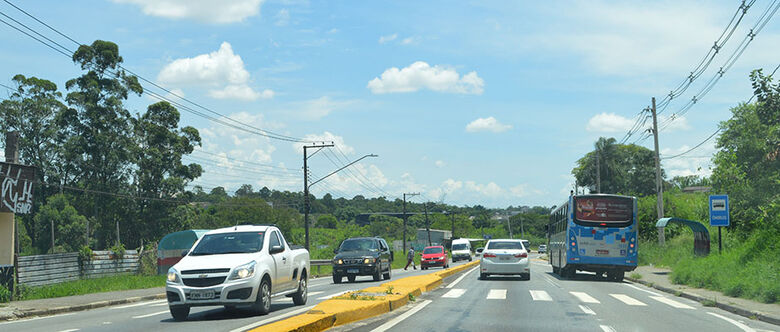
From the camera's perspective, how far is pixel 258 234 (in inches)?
540

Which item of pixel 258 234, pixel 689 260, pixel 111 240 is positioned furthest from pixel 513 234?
pixel 258 234

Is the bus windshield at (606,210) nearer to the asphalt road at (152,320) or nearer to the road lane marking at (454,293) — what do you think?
the road lane marking at (454,293)

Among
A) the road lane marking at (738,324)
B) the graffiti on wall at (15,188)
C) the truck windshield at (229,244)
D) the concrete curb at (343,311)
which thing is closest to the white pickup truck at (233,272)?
the truck windshield at (229,244)

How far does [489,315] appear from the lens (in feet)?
41.7

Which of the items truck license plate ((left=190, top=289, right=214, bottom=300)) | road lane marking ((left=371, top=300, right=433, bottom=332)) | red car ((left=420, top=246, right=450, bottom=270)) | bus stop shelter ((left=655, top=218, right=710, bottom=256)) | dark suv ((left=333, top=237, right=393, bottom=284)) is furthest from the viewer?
red car ((left=420, top=246, right=450, bottom=270))

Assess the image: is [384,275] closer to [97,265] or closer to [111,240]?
[97,265]

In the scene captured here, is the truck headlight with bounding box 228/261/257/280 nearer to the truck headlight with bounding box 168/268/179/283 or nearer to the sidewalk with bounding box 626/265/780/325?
the truck headlight with bounding box 168/268/179/283

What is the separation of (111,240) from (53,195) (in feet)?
25.5

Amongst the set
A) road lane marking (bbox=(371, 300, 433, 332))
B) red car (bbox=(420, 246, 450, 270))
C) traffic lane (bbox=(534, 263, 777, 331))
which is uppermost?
road lane marking (bbox=(371, 300, 433, 332))

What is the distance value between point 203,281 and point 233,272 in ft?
1.77

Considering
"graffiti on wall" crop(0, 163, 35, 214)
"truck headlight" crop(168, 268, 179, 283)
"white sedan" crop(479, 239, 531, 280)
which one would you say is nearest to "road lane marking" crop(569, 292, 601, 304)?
"white sedan" crop(479, 239, 531, 280)

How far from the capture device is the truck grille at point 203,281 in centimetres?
1201

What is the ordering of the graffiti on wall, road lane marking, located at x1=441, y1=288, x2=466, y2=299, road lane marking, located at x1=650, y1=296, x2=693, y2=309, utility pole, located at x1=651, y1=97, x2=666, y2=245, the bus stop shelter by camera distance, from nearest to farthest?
road lane marking, located at x1=650, y1=296, x2=693, y2=309
road lane marking, located at x1=441, y1=288, x2=466, y2=299
the graffiti on wall
the bus stop shelter
utility pole, located at x1=651, y1=97, x2=666, y2=245

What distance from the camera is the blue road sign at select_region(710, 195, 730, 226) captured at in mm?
23266
